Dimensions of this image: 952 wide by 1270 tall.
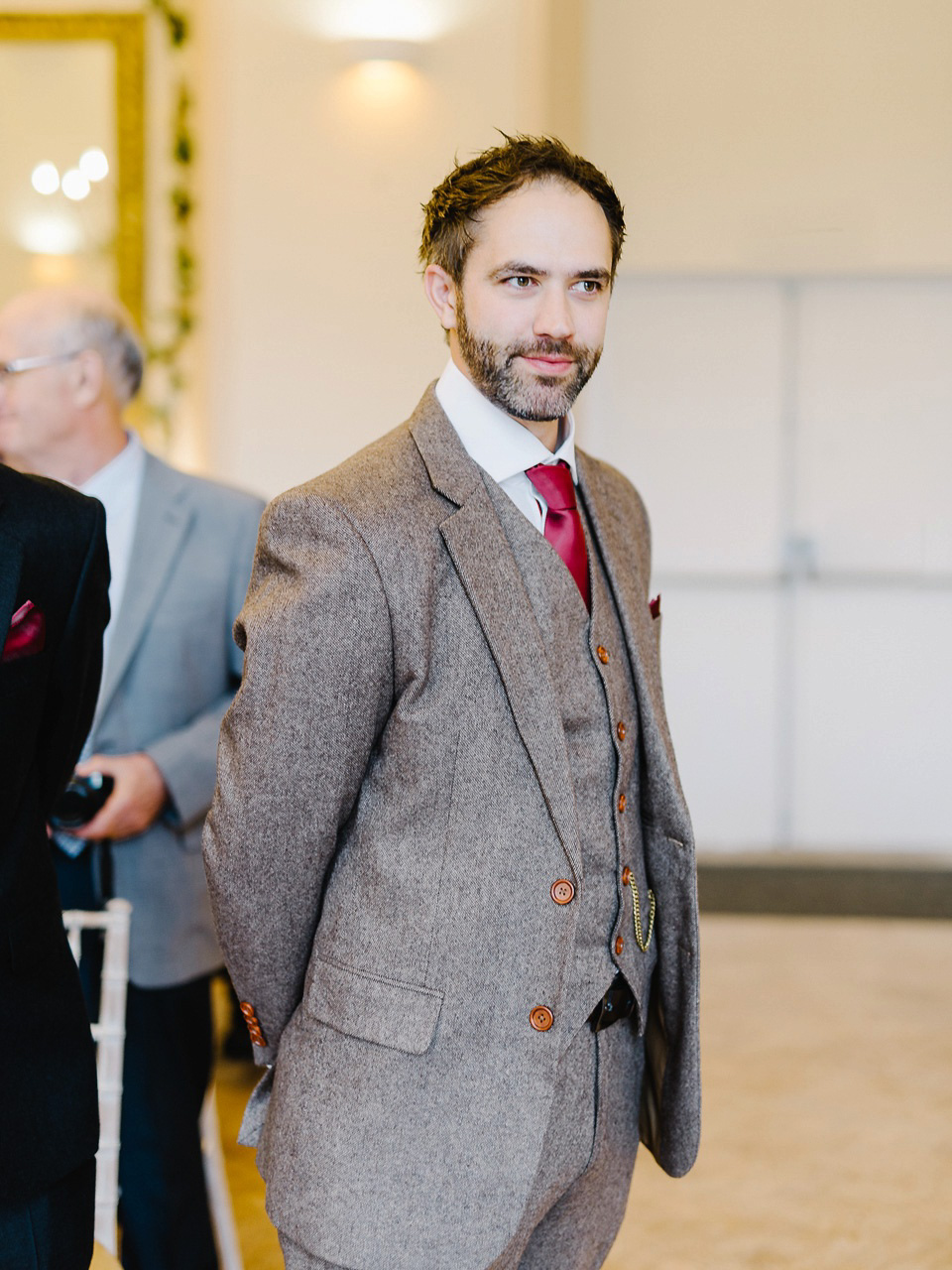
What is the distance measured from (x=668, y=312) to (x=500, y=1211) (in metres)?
4.18

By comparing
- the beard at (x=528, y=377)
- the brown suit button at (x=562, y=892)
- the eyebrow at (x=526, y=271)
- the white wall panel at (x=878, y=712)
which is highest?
the eyebrow at (x=526, y=271)

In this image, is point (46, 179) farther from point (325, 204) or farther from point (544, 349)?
point (544, 349)

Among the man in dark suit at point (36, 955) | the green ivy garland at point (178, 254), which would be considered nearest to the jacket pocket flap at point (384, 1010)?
the man in dark suit at point (36, 955)

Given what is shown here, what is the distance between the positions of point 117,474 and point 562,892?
1.26 m

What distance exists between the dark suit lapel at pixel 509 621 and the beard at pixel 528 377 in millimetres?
82

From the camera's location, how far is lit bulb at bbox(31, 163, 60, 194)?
454 centimetres

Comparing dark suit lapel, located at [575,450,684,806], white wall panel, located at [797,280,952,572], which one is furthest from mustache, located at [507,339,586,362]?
white wall panel, located at [797,280,952,572]

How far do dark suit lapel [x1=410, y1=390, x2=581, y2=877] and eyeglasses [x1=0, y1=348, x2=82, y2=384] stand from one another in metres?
1.00

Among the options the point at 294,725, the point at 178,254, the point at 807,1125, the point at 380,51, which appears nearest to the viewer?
the point at 294,725

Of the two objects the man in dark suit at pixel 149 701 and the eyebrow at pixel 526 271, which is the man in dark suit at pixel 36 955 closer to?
the eyebrow at pixel 526 271

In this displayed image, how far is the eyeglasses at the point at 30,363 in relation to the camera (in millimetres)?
2254

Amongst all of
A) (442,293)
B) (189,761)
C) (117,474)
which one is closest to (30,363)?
(117,474)

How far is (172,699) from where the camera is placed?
228cm

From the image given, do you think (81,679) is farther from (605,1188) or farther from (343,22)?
(343,22)
